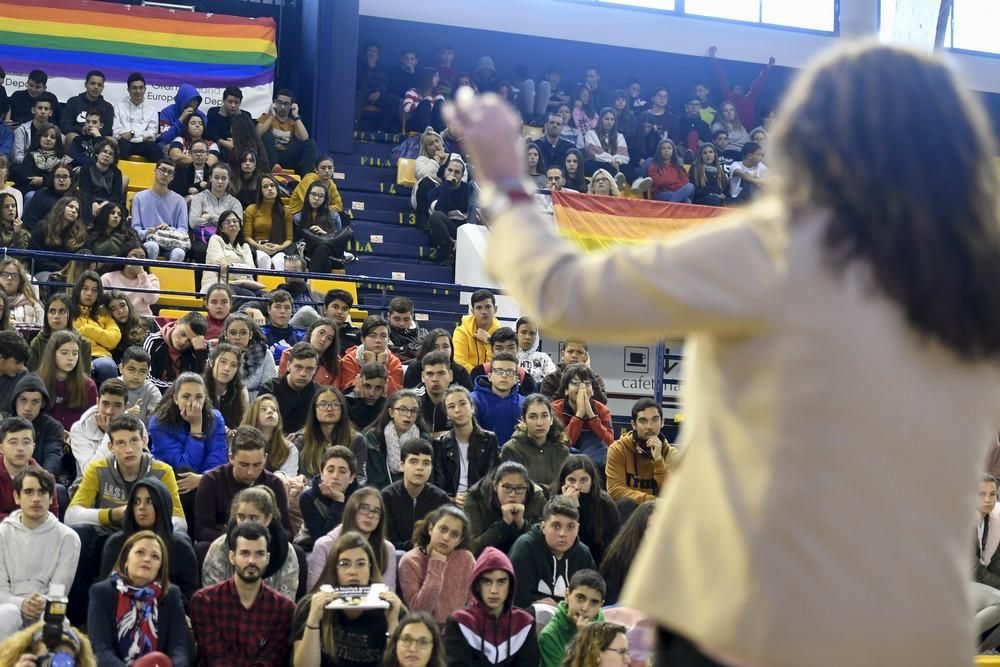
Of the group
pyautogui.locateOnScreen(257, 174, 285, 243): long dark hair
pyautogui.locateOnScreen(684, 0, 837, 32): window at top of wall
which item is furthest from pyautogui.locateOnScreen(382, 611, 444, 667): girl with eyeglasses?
pyautogui.locateOnScreen(684, 0, 837, 32): window at top of wall

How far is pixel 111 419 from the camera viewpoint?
771cm

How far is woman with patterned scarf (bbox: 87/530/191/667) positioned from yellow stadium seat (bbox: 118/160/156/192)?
7.51m

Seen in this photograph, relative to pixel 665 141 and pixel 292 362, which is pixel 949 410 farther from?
pixel 665 141

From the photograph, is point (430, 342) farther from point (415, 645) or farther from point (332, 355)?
point (415, 645)

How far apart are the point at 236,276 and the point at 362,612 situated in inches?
224

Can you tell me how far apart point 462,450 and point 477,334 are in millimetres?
2138

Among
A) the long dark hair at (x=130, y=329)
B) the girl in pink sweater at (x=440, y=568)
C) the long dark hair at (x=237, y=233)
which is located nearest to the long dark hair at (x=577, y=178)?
the long dark hair at (x=237, y=233)

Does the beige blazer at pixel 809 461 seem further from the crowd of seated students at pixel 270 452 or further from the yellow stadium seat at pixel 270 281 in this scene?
the yellow stadium seat at pixel 270 281

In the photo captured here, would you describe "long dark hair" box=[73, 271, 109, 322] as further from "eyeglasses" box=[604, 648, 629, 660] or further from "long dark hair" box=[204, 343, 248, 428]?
"eyeglasses" box=[604, 648, 629, 660]

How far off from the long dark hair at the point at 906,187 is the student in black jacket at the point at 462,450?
6865mm

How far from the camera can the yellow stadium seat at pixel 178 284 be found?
1152 cm

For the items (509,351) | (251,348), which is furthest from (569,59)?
(251,348)

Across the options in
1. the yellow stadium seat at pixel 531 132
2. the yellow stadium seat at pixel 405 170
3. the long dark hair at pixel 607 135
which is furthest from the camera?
the long dark hair at pixel 607 135

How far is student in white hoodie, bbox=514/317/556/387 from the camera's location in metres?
10.5
